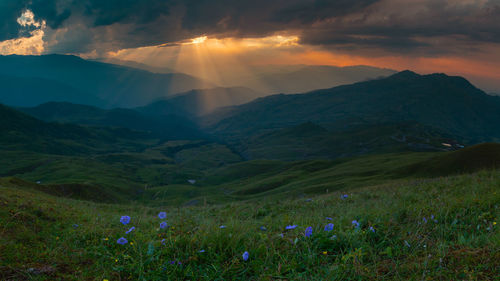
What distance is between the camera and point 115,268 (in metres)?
4.27

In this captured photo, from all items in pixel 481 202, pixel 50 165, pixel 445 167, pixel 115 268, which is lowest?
pixel 50 165

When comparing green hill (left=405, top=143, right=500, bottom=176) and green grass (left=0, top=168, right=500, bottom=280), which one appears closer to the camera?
green grass (left=0, top=168, right=500, bottom=280)

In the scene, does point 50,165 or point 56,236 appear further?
point 50,165

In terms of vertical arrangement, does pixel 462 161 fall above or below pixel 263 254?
below

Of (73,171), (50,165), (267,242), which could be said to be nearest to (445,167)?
(267,242)

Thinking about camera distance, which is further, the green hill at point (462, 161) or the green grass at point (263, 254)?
the green hill at point (462, 161)

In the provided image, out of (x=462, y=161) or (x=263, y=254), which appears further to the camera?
(x=462, y=161)

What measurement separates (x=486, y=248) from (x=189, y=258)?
4509 millimetres

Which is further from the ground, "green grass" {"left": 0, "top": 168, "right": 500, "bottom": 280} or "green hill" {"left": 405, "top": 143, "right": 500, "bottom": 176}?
"green grass" {"left": 0, "top": 168, "right": 500, "bottom": 280}

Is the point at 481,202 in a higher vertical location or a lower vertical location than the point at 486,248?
lower

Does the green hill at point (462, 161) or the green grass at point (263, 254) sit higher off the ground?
the green grass at point (263, 254)

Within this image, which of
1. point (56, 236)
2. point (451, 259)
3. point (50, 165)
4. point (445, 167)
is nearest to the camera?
point (451, 259)

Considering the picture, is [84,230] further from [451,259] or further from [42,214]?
[451,259]

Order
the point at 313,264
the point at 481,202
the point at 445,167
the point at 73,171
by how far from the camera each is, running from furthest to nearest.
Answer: the point at 73,171 → the point at 445,167 → the point at 481,202 → the point at 313,264
